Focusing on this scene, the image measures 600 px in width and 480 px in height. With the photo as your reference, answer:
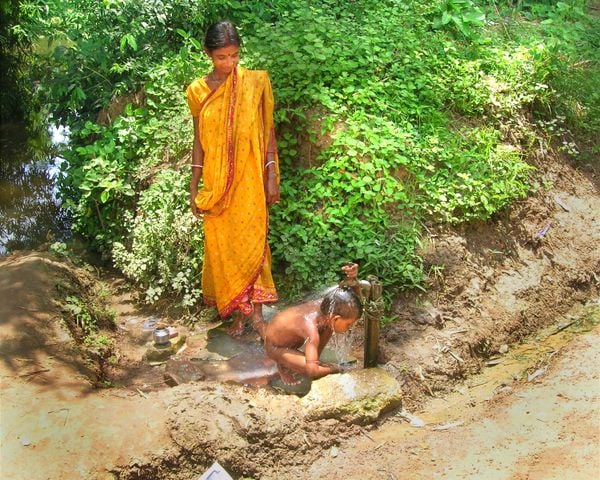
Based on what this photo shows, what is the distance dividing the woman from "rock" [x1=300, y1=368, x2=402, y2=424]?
0.95 metres

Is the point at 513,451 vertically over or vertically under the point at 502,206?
under

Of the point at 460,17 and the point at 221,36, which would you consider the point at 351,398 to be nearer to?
the point at 221,36

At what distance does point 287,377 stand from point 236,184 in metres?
1.31

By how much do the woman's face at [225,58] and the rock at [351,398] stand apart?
6.73 feet

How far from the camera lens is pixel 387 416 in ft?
13.4

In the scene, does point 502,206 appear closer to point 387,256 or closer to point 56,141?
point 387,256

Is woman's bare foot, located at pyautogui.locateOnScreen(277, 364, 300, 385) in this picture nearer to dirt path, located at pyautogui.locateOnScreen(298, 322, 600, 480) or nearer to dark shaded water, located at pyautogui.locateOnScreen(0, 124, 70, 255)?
dirt path, located at pyautogui.locateOnScreen(298, 322, 600, 480)

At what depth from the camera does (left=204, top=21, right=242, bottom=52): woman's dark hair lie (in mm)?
4223

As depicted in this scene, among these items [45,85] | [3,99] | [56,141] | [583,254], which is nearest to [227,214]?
[583,254]

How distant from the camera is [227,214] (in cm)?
466

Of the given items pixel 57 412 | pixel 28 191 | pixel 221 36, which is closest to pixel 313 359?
pixel 57 412

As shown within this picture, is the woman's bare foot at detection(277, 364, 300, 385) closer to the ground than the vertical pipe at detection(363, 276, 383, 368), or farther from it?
closer to the ground

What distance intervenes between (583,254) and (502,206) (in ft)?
2.70

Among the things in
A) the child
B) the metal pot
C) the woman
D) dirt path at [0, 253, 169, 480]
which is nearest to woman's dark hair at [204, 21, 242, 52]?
the woman
